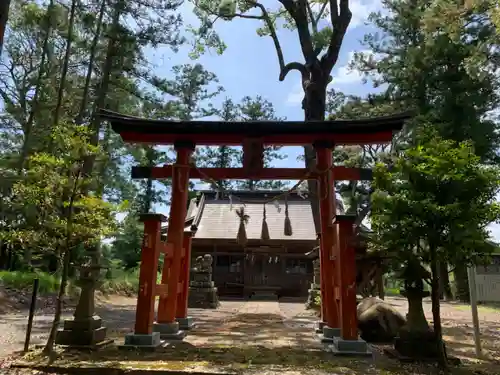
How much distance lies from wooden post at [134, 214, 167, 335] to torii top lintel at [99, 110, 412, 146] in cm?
183

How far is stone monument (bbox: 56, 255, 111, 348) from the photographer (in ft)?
19.5

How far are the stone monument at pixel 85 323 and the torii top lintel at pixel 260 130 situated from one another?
2.64 metres

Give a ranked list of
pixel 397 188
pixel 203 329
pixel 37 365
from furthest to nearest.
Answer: pixel 203 329
pixel 397 188
pixel 37 365

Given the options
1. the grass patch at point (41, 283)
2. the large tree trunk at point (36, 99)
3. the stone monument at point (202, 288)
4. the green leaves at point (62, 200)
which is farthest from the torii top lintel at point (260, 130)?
the large tree trunk at point (36, 99)

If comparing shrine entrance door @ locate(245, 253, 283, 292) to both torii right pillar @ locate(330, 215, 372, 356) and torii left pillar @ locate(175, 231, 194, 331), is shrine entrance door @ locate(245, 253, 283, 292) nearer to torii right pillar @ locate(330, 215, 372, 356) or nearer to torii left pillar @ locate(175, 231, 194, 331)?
torii left pillar @ locate(175, 231, 194, 331)

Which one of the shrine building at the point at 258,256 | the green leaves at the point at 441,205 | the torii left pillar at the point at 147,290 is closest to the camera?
the green leaves at the point at 441,205

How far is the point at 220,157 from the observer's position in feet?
98.4

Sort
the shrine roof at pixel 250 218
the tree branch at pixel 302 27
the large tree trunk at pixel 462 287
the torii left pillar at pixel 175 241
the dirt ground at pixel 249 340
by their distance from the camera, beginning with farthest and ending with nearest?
the shrine roof at pixel 250 218 < the large tree trunk at pixel 462 287 < the tree branch at pixel 302 27 < the torii left pillar at pixel 175 241 < the dirt ground at pixel 249 340

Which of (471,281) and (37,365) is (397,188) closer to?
(471,281)

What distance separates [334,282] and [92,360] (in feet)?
13.1

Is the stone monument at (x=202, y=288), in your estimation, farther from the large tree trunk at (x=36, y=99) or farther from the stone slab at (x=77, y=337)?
the stone slab at (x=77, y=337)

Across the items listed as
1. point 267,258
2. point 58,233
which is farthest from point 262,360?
point 267,258

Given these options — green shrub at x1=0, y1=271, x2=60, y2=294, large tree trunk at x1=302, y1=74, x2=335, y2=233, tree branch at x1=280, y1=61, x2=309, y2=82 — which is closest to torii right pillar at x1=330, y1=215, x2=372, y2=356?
large tree trunk at x1=302, y1=74, x2=335, y2=233

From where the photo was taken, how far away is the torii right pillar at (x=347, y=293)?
19.2 ft
